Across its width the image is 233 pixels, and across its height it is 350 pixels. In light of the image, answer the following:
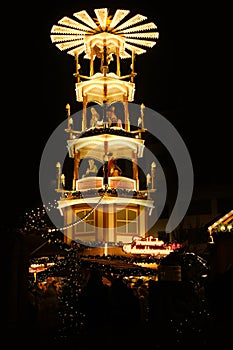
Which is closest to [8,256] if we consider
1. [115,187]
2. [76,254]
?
[76,254]

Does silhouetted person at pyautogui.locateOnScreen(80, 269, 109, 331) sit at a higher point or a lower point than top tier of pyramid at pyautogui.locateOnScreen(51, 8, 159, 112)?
lower

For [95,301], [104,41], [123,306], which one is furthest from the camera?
[104,41]

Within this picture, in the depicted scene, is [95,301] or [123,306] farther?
[123,306]

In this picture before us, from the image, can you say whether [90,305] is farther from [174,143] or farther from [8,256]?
[174,143]

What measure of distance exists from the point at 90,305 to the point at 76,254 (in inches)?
238

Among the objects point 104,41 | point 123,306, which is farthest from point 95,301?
point 104,41

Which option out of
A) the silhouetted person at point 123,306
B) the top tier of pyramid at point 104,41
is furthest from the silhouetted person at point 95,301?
the top tier of pyramid at point 104,41

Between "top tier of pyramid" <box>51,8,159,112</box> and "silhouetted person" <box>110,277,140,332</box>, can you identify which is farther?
"top tier of pyramid" <box>51,8,159,112</box>

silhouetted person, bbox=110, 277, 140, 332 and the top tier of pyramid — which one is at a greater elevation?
the top tier of pyramid

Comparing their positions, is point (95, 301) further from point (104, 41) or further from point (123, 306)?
point (104, 41)

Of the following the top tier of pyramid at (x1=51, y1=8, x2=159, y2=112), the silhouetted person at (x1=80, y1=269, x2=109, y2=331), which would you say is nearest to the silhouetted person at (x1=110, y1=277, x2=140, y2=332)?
the silhouetted person at (x1=80, y1=269, x2=109, y2=331)

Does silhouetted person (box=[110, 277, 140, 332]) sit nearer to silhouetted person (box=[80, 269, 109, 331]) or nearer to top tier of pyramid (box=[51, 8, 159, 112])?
silhouetted person (box=[80, 269, 109, 331])

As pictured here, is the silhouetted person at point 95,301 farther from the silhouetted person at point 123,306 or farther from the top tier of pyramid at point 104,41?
the top tier of pyramid at point 104,41

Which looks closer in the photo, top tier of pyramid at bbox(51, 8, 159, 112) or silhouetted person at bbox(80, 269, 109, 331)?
silhouetted person at bbox(80, 269, 109, 331)
